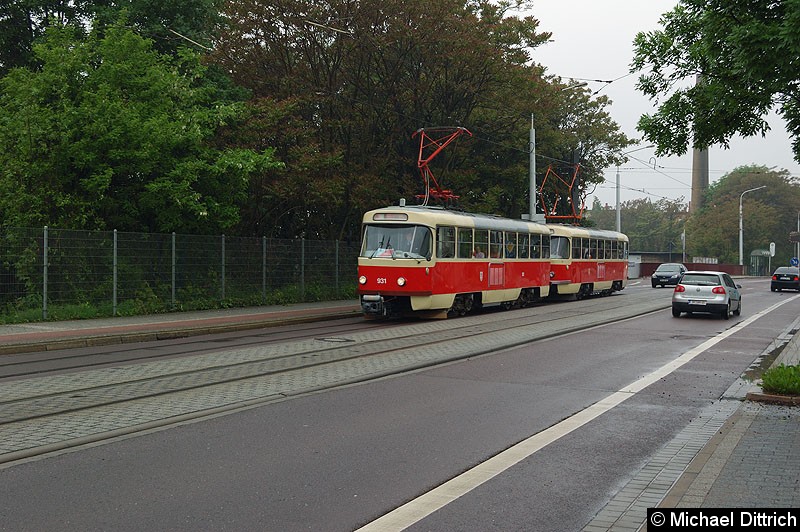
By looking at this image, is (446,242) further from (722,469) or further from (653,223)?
(653,223)

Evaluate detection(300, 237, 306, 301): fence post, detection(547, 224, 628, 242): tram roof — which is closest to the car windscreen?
detection(547, 224, 628, 242): tram roof

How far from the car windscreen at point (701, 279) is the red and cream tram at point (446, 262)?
19.1ft

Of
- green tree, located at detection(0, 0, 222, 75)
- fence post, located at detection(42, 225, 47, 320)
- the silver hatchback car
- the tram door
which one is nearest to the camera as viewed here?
fence post, located at detection(42, 225, 47, 320)

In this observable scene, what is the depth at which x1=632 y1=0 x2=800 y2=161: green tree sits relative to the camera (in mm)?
9469

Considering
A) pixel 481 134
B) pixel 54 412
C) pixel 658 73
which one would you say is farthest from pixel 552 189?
pixel 54 412

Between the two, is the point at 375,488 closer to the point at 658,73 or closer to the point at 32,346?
the point at 658,73

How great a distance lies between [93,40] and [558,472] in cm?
2032

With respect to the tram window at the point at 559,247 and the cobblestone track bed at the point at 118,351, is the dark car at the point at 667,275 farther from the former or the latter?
the cobblestone track bed at the point at 118,351

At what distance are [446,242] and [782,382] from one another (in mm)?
13462

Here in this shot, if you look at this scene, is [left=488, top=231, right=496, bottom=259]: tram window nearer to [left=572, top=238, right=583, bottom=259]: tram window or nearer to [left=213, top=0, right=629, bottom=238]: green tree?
[left=213, top=0, right=629, bottom=238]: green tree

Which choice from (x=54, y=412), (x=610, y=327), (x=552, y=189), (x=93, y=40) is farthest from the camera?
(x=552, y=189)

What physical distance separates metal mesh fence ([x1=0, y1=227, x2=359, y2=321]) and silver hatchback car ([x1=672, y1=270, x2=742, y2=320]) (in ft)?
40.5

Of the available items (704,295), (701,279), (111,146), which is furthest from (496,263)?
(111,146)

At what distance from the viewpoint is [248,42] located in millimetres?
29047
